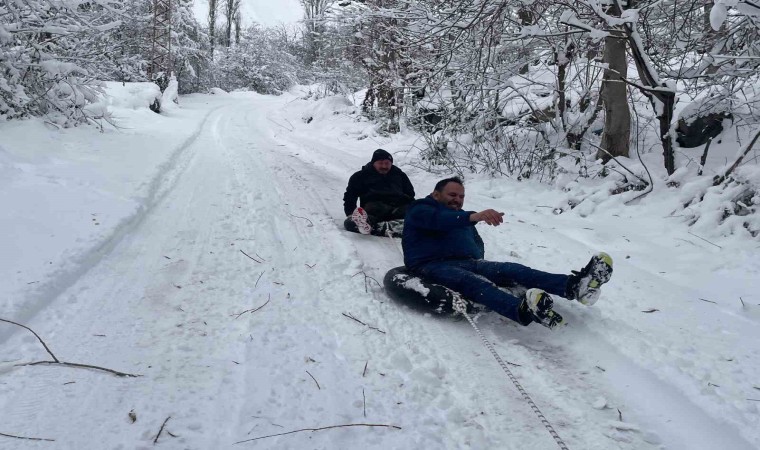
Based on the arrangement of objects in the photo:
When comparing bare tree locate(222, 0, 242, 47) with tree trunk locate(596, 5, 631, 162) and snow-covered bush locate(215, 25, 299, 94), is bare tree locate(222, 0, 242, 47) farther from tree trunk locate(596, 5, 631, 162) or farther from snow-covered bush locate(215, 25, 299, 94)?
tree trunk locate(596, 5, 631, 162)

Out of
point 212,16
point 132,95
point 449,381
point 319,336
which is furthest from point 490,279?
point 212,16

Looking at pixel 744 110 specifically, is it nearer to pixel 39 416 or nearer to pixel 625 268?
pixel 625 268

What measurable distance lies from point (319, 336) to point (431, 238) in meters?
1.36

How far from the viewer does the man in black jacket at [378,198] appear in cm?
552

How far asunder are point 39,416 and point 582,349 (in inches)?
113

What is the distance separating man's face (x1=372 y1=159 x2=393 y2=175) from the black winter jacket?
0.17 feet

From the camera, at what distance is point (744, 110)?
260 inches

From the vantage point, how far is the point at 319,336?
3.04 m

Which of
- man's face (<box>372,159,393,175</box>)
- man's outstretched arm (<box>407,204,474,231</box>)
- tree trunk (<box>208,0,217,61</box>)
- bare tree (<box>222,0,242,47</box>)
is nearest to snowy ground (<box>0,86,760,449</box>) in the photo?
man's outstretched arm (<box>407,204,474,231</box>)

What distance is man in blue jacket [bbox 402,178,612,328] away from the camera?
312cm

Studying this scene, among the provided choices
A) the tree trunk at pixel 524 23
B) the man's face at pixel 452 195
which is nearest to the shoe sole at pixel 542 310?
the man's face at pixel 452 195

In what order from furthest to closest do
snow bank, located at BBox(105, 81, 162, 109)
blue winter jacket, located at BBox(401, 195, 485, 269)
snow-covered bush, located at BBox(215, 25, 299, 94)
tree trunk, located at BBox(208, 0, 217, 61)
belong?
snow-covered bush, located at BBox(215, 25, 299, 94) < tree trunk, located at BBox(208, 0, 217, 61) < snow bank, located at BBox(105, 81, 162, 109) < blue winter jacket, located at BBox(401, 195, 485, 269)

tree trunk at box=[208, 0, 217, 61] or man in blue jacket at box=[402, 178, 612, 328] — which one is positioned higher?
tree trunk at box=[208, 0, 217, 61]

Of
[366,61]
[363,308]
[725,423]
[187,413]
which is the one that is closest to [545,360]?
[725,423]
